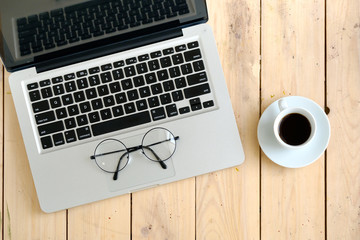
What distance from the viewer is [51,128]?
0.90 metres

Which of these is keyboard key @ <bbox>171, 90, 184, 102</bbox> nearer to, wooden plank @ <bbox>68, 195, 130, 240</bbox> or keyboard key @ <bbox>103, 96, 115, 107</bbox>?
keyboard key @ <bbox>103, 96, 115, 107</bbox>

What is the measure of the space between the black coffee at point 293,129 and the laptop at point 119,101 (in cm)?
9

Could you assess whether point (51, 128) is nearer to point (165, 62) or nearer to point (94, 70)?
point (94, 70)

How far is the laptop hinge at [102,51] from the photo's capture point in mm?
908

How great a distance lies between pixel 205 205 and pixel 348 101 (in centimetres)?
37

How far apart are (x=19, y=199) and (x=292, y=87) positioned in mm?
630

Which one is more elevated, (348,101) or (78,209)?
(348,101)

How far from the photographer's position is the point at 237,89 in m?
0.94

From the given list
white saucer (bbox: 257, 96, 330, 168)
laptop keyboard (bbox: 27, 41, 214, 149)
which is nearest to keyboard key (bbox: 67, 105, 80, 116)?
laptop keyboard (bbox: 27, 41, 214, 149)

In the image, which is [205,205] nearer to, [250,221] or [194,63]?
[250,221]

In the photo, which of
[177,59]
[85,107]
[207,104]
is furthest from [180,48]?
[85,107]

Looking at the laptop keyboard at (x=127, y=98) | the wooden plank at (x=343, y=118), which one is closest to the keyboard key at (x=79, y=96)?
the laptop keyboard at (x=127, y=98)

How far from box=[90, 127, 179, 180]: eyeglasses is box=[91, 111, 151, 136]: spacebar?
22 millimetres

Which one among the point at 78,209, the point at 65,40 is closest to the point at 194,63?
the point at 65,40
